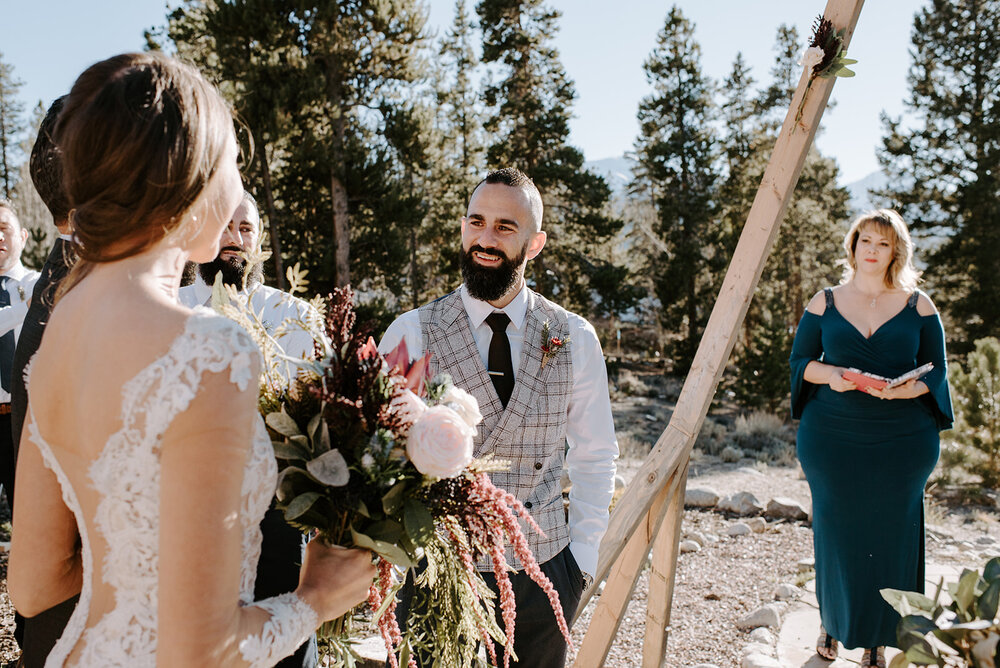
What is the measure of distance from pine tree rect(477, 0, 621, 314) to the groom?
15.1m

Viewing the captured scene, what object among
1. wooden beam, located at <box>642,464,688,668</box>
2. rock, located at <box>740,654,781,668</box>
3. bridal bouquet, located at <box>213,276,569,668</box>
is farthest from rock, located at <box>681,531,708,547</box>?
bridal bouquet, located at <box>213,276,569,668</box>

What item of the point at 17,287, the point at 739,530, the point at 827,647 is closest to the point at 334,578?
the point at 827,647

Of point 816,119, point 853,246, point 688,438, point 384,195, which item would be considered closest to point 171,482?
point 688,438

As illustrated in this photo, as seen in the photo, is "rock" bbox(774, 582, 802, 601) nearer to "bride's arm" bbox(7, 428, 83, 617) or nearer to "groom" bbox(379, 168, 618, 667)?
"groom" bbox(379, 168, 618, 667)

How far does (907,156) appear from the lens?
776 inches

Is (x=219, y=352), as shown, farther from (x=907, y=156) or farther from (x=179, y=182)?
(x=907, y=156)

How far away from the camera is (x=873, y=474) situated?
386 cm

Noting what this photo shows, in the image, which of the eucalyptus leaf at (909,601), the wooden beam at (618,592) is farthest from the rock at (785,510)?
the eucalyptus leaf at (909,601)

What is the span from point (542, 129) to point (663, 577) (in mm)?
15808

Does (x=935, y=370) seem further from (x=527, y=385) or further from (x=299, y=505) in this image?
(x=299, y=505)

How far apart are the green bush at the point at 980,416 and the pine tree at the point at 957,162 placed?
11.0 meters

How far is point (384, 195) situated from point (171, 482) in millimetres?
13991

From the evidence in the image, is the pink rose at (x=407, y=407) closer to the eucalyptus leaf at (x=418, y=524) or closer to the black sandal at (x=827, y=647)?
the eucalyptus leaf at (x=418, y=524)

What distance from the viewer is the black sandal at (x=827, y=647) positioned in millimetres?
3867
